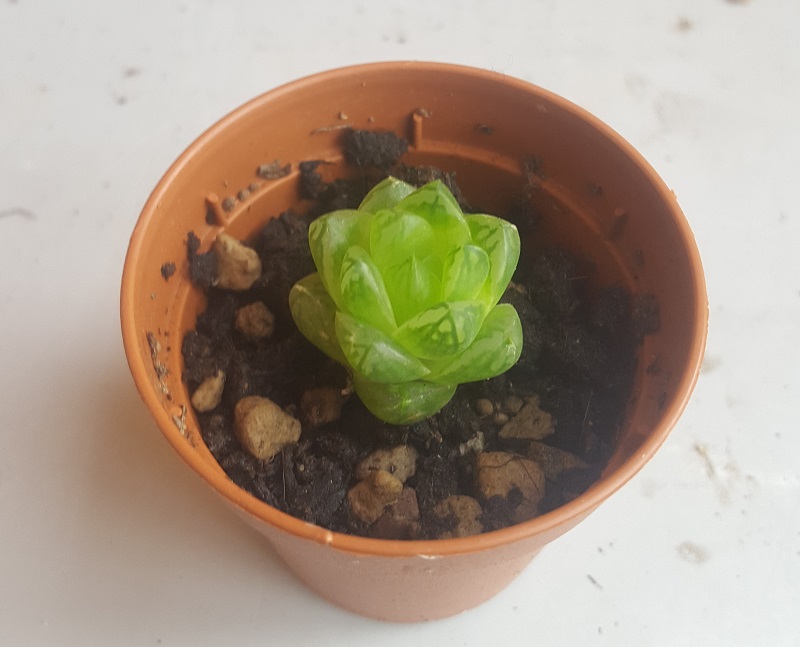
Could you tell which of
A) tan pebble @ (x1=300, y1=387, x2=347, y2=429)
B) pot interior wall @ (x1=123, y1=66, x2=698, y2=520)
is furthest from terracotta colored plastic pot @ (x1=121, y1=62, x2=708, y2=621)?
tan pebble @ (x1=300, y1=387, x2=347, y2=429)

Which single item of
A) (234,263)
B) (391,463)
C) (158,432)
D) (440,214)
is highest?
(440,214)

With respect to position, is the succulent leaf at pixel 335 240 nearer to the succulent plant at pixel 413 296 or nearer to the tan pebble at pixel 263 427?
the succulent plant at pixel 413 296

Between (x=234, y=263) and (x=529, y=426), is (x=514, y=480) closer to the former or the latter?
(x=529, y=426)

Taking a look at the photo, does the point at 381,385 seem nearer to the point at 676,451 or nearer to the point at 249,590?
the point at 249,590

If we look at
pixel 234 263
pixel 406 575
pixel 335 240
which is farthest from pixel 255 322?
pixel 406 575

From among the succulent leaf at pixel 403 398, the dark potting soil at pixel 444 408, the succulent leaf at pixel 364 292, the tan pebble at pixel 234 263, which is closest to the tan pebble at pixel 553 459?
the dark potting soil at pixel 444 408
